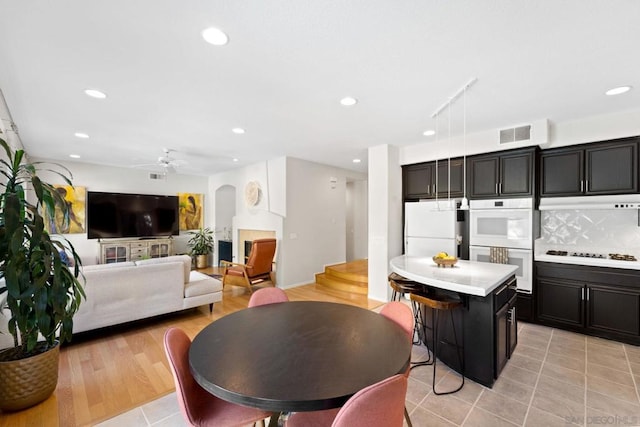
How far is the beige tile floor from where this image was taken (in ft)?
6.39

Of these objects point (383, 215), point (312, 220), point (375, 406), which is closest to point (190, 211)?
point (312, 220)

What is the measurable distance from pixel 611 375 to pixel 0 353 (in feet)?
16.9

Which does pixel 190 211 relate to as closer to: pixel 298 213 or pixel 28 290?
pixel 298 213

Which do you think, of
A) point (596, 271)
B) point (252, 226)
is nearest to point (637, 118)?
point (596, 271)

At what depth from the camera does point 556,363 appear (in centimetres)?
268

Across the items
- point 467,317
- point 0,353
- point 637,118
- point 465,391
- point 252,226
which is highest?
point 637,118

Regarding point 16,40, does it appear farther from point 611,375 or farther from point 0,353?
point 611,375

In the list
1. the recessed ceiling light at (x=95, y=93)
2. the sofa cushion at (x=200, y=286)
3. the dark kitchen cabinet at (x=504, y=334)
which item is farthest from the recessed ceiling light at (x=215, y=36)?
the sofa cushion at (x=200, y=286)

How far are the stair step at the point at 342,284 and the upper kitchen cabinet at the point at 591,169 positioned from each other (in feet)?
10.3

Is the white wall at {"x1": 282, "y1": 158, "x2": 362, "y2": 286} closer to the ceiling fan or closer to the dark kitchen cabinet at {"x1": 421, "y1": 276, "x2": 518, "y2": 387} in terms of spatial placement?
the ceiling fan

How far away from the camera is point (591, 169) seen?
132 inches

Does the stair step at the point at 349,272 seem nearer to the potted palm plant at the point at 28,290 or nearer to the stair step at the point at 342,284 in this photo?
the stair step at the point at 342,284

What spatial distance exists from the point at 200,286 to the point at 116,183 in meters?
4.56

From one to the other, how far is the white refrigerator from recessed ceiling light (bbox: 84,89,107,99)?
164 inches
